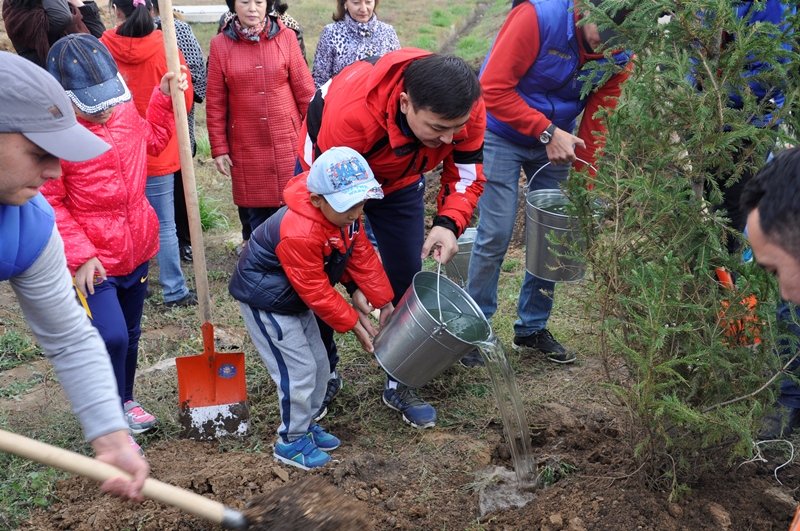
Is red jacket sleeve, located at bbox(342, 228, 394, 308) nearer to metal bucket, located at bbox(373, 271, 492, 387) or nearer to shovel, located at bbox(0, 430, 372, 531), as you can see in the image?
metal bucket, located at bbox(373, 271, 492, 387)

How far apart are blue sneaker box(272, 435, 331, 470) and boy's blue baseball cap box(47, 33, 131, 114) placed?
5.66 feet

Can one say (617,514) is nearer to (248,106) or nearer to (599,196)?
(599,196)

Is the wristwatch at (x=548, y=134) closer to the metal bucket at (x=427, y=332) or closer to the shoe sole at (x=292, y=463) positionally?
the metal bucket at (x=427, y=332)

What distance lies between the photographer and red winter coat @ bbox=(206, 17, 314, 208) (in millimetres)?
5113

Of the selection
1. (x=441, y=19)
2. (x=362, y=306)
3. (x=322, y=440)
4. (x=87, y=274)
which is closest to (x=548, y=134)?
(x=362, y=306)

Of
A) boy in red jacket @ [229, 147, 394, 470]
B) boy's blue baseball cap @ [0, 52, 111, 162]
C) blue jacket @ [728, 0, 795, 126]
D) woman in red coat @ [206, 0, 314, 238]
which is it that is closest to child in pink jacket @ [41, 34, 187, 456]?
boy in red jacket @ [229, 147, 394, 470]

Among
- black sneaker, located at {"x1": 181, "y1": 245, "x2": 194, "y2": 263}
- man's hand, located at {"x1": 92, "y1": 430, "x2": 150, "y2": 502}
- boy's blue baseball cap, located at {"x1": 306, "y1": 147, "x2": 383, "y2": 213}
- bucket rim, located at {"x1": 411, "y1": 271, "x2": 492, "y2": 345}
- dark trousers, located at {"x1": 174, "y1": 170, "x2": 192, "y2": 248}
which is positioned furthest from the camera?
black sneaker, located at {"x1": 181, "y1": 245, "x2": 194, "y2": 263}

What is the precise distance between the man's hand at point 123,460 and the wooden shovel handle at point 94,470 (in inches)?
0.8

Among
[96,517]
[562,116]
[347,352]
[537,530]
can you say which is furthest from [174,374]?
[562,116]

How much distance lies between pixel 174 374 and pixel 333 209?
1.85 m

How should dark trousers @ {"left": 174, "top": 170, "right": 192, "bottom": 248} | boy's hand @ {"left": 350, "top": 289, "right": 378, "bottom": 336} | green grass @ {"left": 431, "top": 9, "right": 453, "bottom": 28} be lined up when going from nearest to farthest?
boy's hand @ {"left": 350, "top": 289, "right": 378, "bottom": 336}, dark trousers @ {"left": 174, "top": 170, "right": 192, "bottom": 248}, green grass @ {"left": 431, "top": 9, "right": 453, "bottom": 28}

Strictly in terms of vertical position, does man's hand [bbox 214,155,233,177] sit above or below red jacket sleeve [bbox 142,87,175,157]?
below

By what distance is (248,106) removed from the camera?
521 cm

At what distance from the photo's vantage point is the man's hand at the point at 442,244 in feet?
11.5
